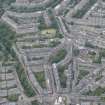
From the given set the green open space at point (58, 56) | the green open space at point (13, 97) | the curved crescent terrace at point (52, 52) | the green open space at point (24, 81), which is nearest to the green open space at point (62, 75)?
the curved crescent terrace at point (52, 52)

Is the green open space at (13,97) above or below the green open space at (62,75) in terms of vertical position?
below

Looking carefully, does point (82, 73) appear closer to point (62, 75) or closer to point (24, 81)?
point (62, 75)


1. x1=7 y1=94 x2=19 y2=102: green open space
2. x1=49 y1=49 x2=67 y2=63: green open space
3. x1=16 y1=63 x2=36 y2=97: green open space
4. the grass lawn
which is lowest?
x1=7 y1=94 x2=19 y2=102: green open space

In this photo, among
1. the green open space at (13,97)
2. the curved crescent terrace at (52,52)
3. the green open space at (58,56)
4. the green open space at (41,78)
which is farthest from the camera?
the green open space at (58,56)

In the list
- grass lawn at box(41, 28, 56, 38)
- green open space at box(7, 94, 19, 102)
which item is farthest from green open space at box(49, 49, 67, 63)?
green open space at box(7, 94, 19, 102)

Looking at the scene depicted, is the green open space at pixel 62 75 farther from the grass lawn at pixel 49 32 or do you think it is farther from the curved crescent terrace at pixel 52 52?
the grass lawn at pixel 49 32

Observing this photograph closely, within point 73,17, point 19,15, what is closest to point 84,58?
point 73,17

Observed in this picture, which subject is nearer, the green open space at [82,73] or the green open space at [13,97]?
the green open space at [13,97]

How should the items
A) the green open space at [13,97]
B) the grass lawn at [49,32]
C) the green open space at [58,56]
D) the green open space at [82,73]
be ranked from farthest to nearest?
the grass lawn at [49,32] < the green open space at [58,56] < the green open space at [82,73] < the green open space at [13,97]

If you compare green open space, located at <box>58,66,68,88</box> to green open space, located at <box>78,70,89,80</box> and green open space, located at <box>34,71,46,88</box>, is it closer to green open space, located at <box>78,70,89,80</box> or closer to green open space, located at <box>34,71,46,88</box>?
green open space, located at <box>78,70,89,80</box>

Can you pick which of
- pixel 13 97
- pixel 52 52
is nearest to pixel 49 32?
pixel 52 52

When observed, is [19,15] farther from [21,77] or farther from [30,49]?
[21,77]
